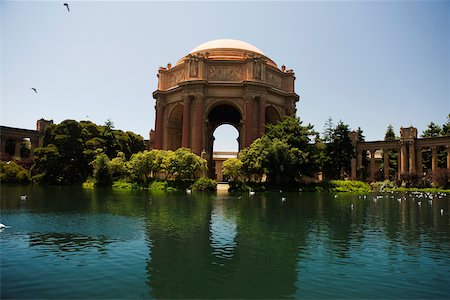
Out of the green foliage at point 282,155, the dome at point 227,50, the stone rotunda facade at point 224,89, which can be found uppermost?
the dome at point 227,50

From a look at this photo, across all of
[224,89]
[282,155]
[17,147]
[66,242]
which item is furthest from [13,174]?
[66,242]

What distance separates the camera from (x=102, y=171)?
40.3 meters

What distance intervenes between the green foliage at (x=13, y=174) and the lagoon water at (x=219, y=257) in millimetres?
32972

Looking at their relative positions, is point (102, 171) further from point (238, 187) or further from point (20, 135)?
point (20, 135)

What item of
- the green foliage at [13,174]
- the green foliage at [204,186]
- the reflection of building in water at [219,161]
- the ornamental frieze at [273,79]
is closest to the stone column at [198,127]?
the green foliage at [204,186]

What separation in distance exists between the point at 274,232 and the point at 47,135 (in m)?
43.5

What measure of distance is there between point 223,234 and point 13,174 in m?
42.1

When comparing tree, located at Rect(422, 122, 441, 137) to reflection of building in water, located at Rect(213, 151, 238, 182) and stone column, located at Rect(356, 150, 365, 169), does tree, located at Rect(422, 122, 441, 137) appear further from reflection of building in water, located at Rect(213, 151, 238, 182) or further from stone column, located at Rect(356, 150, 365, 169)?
reflection of building in water, located at Rect(213, 151, 238, 182)

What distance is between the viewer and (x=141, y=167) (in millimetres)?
39062

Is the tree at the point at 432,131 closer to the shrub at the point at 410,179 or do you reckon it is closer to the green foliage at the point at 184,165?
the shrub at the point at 410,179

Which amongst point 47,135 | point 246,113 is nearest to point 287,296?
point 246,113

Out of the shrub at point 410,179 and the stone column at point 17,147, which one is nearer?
the shrub at point 410,179

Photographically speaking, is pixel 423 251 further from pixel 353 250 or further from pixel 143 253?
pixel 143 253

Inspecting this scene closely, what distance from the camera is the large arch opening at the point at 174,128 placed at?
51.9 metres
